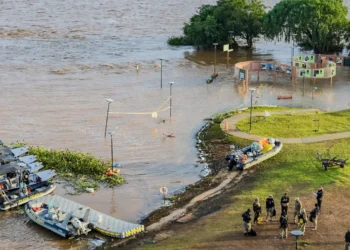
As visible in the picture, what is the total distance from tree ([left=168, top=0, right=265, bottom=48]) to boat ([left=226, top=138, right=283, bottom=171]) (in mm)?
41499

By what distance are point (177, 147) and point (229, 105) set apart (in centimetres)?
1254

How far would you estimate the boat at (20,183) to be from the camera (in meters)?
36.1

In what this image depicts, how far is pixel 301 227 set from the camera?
96.6 feet

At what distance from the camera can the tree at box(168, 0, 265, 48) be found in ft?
270

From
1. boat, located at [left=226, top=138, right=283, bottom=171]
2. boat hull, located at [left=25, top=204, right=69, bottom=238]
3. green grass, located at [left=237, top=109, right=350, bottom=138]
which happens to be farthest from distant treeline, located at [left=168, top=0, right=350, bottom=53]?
boat hull, located at [left=25, top=204, right=69, bottom=238]

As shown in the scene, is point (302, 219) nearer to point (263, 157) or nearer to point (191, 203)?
point (191, 203)

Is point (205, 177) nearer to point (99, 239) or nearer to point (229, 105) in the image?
point (99, 239)

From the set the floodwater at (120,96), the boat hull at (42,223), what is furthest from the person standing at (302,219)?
the boat hull at (42,223)

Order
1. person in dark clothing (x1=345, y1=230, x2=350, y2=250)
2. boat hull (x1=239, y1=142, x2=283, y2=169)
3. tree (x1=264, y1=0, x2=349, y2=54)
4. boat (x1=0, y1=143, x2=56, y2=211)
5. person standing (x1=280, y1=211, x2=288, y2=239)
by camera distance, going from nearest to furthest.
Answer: person in dark clothing (x1=345, y1=230, x2=350, y2=250) → person standing (x1=280, y1=211, x2=288, y2=239) → boat (x1=0, y1=143, x2=56, y2=211) → boat hull (x1=239, y1=142, x2=283, y2=169) → tree (x1=264, y1=0, x2=349, y2=54)

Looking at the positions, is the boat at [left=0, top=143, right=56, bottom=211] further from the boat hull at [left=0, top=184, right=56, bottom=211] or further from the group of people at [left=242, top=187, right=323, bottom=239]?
the group of people at [left=242, top=187, right=323, bottom=239]

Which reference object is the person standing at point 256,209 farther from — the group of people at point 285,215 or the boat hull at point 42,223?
the boat hull at point 42,223

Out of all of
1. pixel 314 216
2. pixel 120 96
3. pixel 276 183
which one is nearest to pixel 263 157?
pixel 276 183

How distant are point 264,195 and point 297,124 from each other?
14353 mm

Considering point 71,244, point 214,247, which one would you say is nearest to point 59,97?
point 71,244
